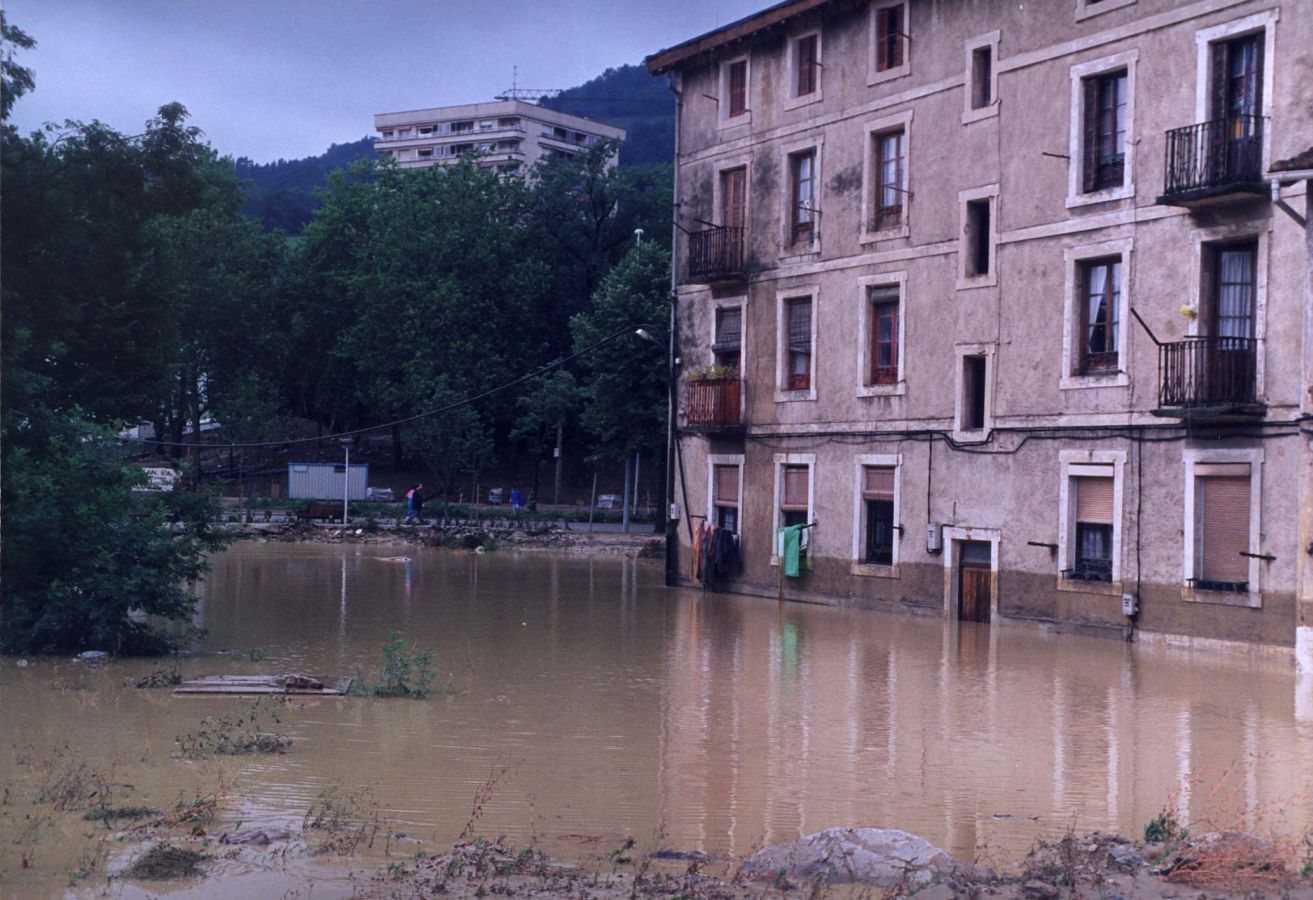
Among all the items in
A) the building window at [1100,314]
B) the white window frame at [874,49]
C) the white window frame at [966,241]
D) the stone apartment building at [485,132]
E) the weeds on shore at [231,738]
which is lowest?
the weeds on shore at [231,738]

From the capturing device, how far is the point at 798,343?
3447cm

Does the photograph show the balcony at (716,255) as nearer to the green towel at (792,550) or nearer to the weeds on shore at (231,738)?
the green towel at (792,550)

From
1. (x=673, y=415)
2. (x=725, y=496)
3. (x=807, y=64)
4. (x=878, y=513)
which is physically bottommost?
(x=878, y=513)

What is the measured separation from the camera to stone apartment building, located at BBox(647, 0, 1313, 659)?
2380cm

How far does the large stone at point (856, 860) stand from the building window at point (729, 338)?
2670cm

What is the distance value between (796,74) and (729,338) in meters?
6.51

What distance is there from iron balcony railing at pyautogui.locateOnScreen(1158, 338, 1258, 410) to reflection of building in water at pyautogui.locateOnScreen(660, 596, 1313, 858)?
412cm

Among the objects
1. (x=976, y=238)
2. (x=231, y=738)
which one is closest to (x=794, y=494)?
(x=976, y=238)

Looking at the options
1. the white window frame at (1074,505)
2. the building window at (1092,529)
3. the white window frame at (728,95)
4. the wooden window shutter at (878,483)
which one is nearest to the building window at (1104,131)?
the white window frame at (1074,505)

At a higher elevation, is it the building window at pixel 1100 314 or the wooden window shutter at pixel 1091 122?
the wooden window shutter at pixel 1091 122

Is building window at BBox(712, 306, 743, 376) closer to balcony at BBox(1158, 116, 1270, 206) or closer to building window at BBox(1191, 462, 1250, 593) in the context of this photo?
balcony at BBox(1158, 116, 1270, 206)

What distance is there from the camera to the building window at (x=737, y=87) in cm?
3653

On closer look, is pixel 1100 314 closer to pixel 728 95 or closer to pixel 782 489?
pixel 782 489

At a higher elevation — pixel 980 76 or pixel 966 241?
pixel 980 76
